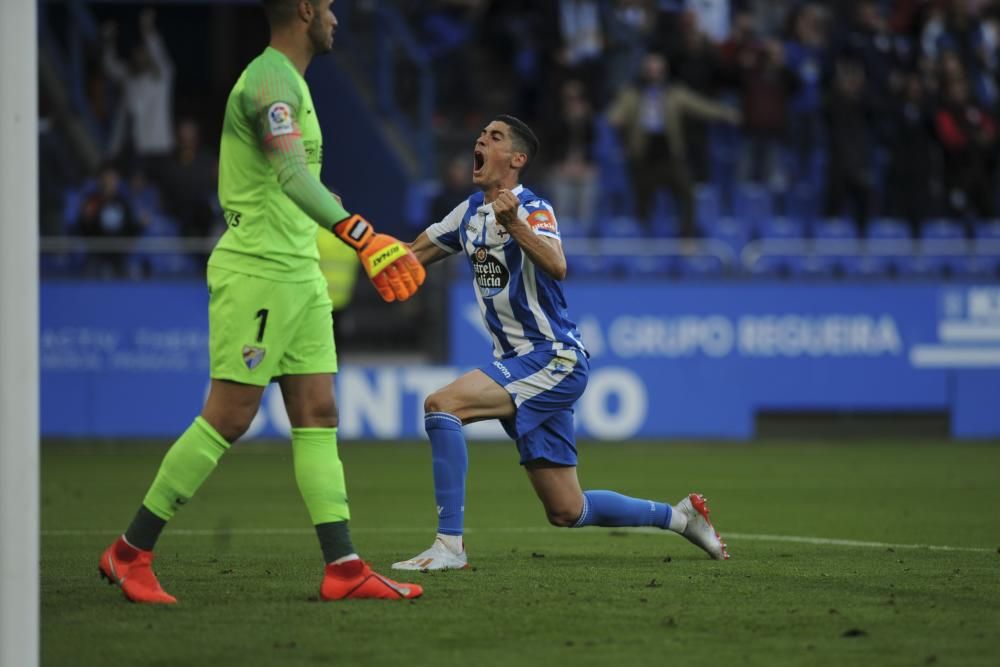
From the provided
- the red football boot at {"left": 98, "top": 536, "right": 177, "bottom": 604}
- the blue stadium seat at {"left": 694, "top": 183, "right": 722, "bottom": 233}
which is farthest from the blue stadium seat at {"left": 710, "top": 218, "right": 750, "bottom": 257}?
the red football boot at {"left": 98, "top": 536, "right": 177, "bottom": 604}

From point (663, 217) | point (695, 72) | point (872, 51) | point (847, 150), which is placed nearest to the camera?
point (663, 217)

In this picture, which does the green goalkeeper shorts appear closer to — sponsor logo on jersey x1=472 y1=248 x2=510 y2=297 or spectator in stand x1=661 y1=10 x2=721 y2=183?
sponsor logo on jersey x1=472 y1=248 x2=510 y2=297

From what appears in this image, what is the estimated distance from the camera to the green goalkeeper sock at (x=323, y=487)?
6.24 meters

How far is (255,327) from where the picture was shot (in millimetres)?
6145

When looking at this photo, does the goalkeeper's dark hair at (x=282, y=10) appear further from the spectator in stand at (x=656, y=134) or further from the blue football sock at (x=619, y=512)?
the spectator in stand at (x=656, y=134)

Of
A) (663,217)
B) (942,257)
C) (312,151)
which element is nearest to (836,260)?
(942,257)

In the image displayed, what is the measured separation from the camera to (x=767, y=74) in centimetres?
1991

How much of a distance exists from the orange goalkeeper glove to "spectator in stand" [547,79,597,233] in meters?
12.8

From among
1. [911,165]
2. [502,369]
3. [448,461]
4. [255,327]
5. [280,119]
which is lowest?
[448,461]

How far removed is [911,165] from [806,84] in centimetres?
191

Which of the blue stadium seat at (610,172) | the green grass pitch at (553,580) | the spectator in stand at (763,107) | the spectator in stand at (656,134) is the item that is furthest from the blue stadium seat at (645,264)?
the green grass pitch at (553,580)

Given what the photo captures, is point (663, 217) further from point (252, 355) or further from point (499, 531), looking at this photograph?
point (252, 355)

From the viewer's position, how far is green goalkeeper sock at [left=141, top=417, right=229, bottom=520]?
6.19m

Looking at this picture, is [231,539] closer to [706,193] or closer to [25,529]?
[25,529]
